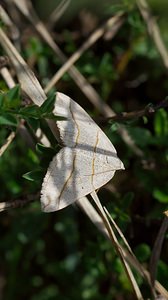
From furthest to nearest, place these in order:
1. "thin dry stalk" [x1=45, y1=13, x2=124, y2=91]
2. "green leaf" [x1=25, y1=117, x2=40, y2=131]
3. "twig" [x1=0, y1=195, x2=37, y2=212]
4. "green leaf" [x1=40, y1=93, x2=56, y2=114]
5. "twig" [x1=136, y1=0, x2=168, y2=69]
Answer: "twig" [x1=136, y1=0, x2=168, y2=69] → "thin dry stalk" [x1=45, y1=13, x2=124, y2=91] → "twig" [x1=0, y1=195, x2=37, y2=212] → "green leaf" [x1=25, y1=117, x2=40, y2=131] → "green leaf" [x1=40, y1=93, x2=56, y2=114]

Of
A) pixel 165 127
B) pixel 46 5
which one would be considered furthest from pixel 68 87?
pixel 165 127

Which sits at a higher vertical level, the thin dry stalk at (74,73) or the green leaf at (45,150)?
the thin dry stalk at (74,73)

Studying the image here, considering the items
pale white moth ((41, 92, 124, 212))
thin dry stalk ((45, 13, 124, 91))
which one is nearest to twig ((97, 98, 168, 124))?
pale white moth ((41, 92, 124, 212))

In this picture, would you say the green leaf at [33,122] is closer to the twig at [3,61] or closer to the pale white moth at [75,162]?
the pale white moth at [75,162]

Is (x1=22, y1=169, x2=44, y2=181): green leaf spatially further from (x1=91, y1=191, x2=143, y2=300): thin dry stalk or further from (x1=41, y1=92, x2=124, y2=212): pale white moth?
(x1=91, y1=191, x2=143, y2=300): thin dry stalk

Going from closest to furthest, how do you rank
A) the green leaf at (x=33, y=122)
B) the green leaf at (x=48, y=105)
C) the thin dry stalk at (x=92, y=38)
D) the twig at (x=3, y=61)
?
the green leaf at (x=48, y=105)
the green leaf at (x=33, y=122)
the twig at (x=3, y=61)
the thin dry stalk at (x=92, y=38)

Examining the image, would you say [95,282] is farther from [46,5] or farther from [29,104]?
[46,5]

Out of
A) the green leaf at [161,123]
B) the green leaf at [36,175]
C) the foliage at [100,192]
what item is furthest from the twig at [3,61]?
the green leaf at [161,123]
